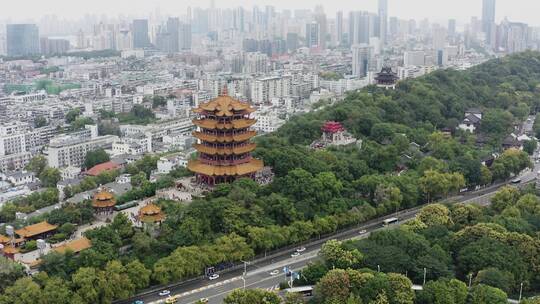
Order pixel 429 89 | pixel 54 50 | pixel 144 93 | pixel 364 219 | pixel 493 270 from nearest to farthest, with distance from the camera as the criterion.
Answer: pixel 493 270
pixel 364 219
pixel 429 89
pixel 144 93
pixel 54 50

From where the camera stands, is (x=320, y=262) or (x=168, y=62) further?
(x=168, y=62)

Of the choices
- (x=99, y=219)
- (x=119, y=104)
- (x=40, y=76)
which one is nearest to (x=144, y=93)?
(x=119, y=104)

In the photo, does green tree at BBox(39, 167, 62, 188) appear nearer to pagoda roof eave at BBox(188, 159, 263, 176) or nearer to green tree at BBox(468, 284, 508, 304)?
pagoda roof eave at BBox(188, 159, 263, 176)

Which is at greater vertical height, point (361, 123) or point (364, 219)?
point (361, 123)

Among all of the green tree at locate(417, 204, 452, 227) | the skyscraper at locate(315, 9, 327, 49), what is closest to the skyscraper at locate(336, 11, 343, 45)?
the skyscraper at locate(315, 9, 327, 49)

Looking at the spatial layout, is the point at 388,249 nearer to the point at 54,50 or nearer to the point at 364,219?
the point at 364,219

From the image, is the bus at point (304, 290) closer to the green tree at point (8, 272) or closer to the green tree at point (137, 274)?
the green tree at point (137, 274)
